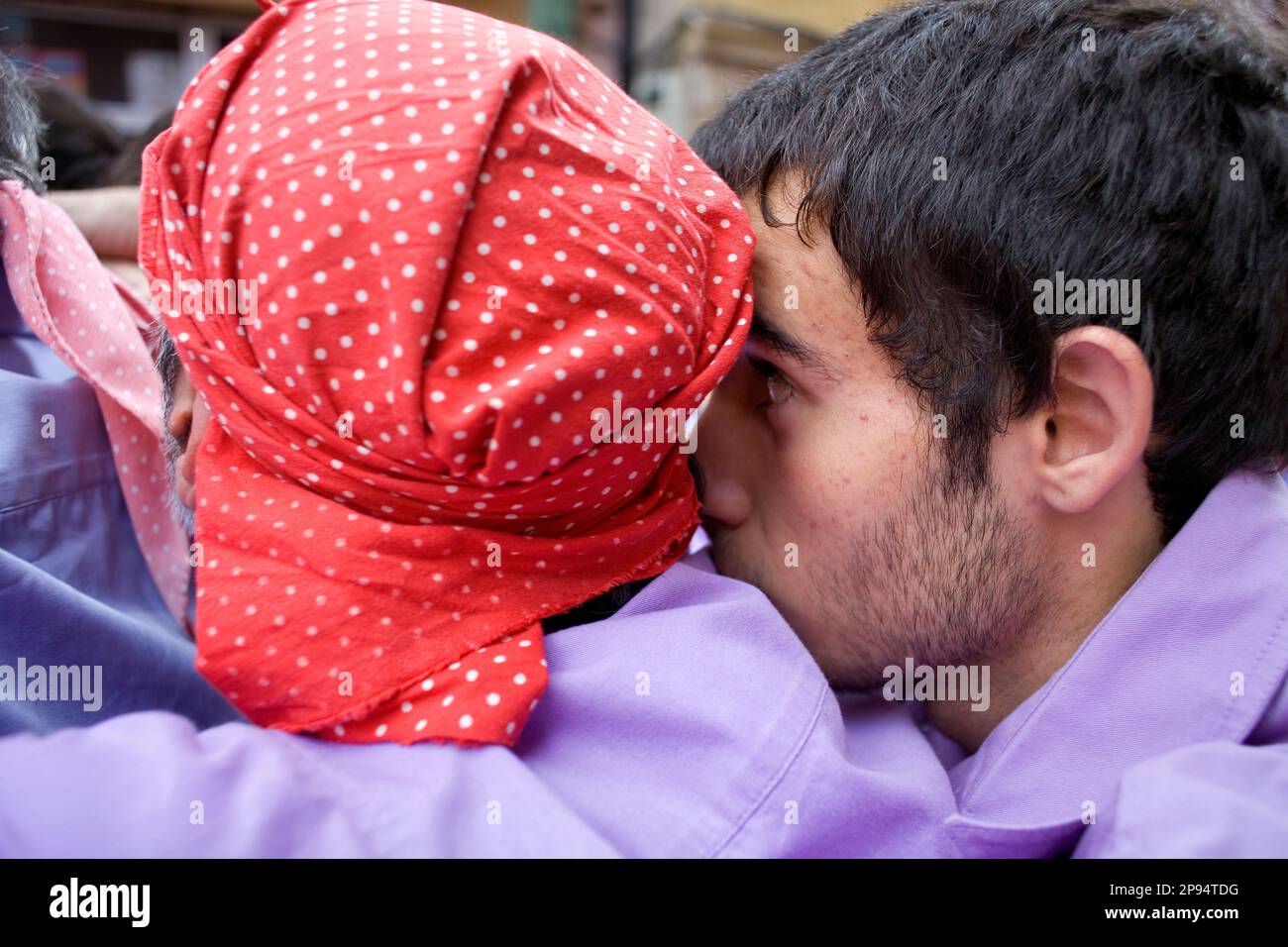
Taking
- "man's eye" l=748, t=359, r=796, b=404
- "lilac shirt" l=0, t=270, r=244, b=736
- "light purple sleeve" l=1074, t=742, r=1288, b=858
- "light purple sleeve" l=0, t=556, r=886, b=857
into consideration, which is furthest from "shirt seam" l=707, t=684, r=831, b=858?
"lilac shirt" l=0, t=270, r=244, b=736

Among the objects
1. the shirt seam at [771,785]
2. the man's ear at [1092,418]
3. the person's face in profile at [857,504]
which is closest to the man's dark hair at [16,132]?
the person's face in profile at [857,504]

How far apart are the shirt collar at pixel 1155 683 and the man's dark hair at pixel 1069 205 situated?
11cm

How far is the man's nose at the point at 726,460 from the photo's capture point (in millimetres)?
1154

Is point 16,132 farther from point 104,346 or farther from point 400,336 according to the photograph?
point 400,336

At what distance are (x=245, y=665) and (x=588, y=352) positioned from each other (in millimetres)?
388

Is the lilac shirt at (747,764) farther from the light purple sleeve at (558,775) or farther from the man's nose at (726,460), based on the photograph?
the man's nose at (726,460)

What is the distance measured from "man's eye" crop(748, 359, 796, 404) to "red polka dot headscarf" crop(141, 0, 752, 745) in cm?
19

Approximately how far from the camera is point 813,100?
1099 mm

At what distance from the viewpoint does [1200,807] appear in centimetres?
80

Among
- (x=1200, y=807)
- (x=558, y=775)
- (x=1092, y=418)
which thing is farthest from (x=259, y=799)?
(x=1092, y=418)

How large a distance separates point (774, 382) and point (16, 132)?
0.96m

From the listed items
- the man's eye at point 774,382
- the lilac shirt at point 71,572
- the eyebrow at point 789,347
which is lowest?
the lilac shirt at point 71,572
